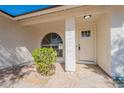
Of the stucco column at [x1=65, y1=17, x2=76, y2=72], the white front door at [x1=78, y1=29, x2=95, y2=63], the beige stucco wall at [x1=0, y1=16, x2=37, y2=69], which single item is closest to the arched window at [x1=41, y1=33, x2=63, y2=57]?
the beige stucco wall at [x1=0, y1=16, x2=37, y2=69]

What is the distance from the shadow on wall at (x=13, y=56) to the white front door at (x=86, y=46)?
3619mm

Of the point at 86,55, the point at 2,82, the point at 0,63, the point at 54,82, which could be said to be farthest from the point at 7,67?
the point at 86,55

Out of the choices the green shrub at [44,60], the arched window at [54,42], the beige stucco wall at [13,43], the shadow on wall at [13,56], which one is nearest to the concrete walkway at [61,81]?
the green shrub at [44,60]

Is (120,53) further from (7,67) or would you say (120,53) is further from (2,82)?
(7,67)

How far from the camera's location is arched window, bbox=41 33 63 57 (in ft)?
29.1

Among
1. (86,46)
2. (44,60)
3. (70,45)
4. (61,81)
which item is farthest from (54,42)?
(61,81)

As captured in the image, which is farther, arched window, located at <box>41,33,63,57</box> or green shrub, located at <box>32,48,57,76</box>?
arched window, located at <box>41,33,63,57</box>

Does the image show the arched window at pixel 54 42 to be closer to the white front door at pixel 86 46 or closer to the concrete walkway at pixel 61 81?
the white front door at pixel 86 46

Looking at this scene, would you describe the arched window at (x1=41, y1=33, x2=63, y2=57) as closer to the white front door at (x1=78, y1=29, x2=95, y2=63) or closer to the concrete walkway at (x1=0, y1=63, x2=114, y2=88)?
the white front door at (x1=78, y1=29, x2=95, y2=63)

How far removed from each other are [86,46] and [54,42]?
245 cm

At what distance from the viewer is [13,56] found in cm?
721

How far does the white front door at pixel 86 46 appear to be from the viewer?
7.66m

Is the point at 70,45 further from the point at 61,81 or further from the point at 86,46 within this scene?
the point at 86,46
